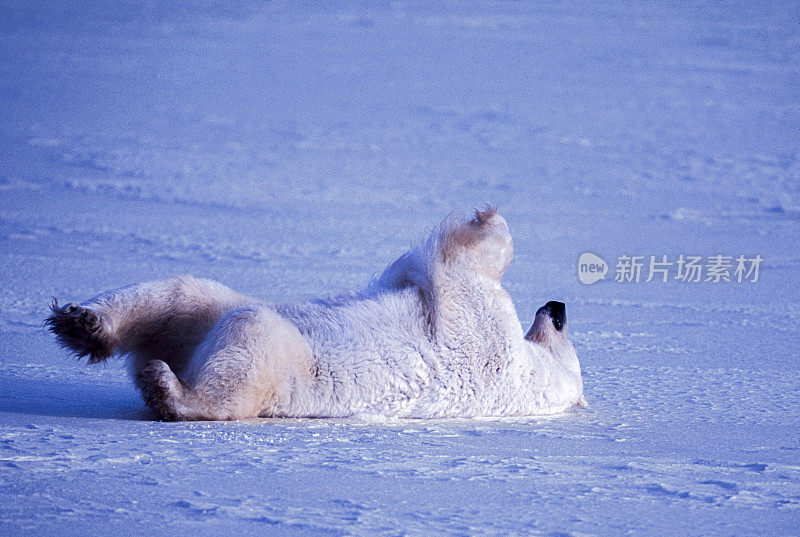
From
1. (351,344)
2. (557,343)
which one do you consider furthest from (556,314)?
(351,344)

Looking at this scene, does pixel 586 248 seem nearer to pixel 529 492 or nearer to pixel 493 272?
pixel 493 272

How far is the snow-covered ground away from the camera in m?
3.37

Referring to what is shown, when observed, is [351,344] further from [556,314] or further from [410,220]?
[410,220]

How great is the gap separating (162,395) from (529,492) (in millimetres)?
1306

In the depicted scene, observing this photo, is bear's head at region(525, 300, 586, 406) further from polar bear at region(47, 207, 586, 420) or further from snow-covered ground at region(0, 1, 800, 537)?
snow-covered ground at region(0, 1, 800, 537)

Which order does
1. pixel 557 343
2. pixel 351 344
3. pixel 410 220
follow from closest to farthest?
pixel 351 344 → pixel 557 343 → pixel 410 220

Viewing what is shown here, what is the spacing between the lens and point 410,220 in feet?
33.2

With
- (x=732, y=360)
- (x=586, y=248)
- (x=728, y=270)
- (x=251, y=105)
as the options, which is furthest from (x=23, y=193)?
(x=732, y=360)

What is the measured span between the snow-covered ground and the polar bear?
0.36ft

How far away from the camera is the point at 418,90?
1488 centimetres

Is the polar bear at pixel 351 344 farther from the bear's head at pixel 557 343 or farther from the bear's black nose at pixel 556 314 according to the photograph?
the bear's black nose at pixel 556 314

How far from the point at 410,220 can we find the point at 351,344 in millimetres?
6139

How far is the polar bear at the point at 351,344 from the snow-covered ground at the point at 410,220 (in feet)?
0.36

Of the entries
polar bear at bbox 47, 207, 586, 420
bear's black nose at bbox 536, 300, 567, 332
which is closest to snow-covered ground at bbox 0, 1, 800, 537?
polar bear at bbox 47, 207, 586, 420
